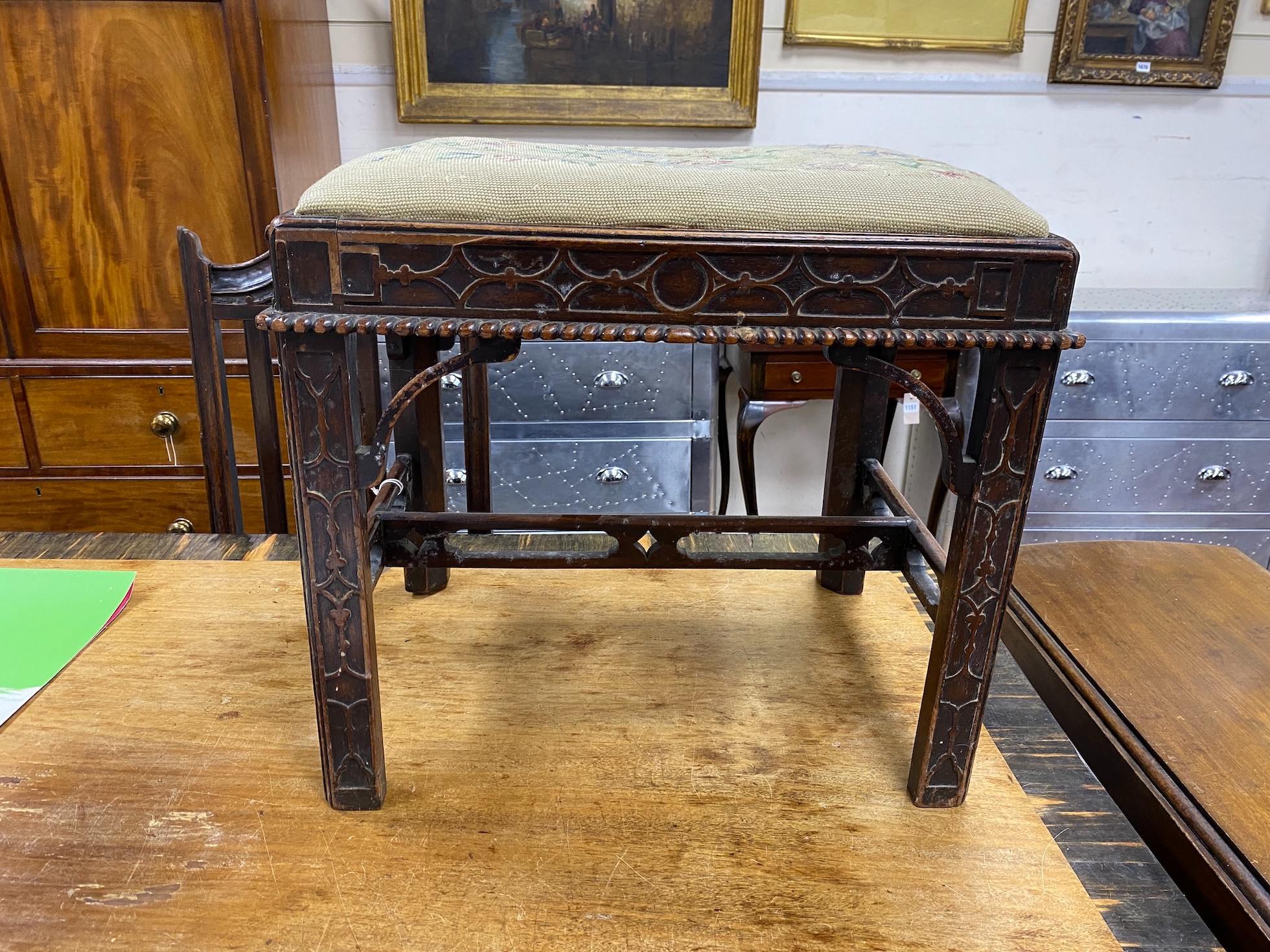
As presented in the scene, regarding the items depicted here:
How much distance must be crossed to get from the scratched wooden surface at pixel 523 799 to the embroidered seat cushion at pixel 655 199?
489 millimetres

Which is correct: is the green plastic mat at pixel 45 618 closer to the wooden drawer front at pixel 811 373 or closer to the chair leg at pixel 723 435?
the wooden drawer front at pixel 811 373

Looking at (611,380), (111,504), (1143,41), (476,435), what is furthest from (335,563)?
(1143,41)

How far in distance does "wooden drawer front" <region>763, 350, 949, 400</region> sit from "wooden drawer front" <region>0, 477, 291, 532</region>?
1.04m

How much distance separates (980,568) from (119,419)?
1.65m

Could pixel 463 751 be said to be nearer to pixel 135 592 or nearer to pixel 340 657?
pixel 340 657

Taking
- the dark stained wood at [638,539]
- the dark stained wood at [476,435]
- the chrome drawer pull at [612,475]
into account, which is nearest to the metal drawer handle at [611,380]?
the chrome drawer pull at [612,475]

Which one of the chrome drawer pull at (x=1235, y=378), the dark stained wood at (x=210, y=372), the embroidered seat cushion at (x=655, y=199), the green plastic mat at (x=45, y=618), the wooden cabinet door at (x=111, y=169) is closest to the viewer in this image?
the embroidered seat cushion at (x=655, y=199)

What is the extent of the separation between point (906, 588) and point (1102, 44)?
1.54 meters

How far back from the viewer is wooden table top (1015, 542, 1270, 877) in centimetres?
76

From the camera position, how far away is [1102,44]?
188 centimetres

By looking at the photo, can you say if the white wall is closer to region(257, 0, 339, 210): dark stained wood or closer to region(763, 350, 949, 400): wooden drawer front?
region(257, 0, 339, 210): dark stained wood

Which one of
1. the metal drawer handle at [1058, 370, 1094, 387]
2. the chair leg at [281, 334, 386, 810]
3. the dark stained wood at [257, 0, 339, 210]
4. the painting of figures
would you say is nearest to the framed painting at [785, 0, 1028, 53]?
the painting of figures

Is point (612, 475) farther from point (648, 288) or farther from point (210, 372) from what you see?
point (648, 288)

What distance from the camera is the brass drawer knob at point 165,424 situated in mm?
1640
